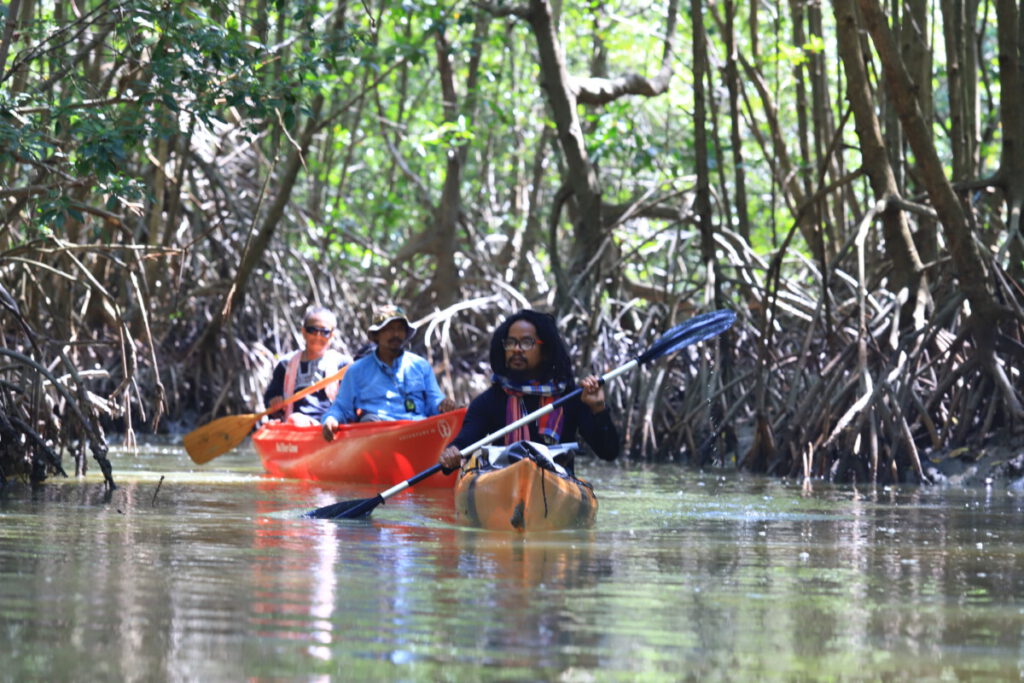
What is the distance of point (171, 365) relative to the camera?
41.1 feet

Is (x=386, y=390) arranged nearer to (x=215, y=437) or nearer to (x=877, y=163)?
(x=215, y=437)

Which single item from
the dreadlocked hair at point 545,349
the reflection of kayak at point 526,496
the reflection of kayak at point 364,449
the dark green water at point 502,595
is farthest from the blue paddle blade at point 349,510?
the reflection of kayak at point 364,449

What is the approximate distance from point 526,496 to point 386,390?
337 centimetres

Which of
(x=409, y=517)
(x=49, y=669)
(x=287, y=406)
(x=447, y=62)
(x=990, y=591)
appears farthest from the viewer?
(x=447, y=62)

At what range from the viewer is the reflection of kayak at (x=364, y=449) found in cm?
813

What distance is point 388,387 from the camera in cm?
881

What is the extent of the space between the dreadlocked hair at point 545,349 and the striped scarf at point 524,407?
0.12 ft

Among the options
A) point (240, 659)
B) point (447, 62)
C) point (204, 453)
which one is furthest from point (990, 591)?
point (447, 62)

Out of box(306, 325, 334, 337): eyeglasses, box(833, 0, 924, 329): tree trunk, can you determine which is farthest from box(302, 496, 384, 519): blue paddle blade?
box(833, 0, 924, 329): tree trunk

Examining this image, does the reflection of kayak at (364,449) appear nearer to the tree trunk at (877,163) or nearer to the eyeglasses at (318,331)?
the eyeglasses at (318,331)

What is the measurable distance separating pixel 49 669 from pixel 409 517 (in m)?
3.55

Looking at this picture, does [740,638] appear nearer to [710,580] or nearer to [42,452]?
[710,580]

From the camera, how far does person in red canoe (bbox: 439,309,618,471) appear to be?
Result: 616cm

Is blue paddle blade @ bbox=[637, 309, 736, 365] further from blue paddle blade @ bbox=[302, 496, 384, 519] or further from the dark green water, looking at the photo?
blue paddle blade @ bbox=[302, 496, 384, 519]
